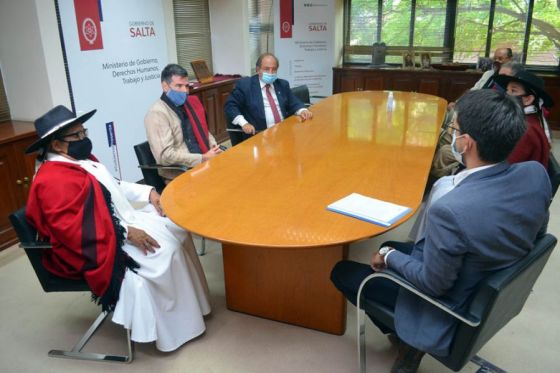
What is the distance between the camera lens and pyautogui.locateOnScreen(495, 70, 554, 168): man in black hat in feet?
7.62

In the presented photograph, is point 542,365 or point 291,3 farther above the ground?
point 291,3

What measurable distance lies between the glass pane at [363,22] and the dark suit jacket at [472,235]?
631 cm

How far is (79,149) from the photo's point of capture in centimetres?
208

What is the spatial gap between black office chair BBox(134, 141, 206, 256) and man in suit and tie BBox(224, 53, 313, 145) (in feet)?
3.11

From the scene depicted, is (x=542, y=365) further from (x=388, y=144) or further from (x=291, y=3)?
(x=291, y=3)

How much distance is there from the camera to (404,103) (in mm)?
4414

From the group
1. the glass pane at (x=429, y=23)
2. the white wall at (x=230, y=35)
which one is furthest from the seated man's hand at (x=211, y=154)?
the glass pane at (x=429, y=23)

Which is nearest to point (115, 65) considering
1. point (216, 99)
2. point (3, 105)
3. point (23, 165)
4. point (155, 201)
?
point (3, 105)

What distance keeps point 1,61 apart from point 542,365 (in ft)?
13.9

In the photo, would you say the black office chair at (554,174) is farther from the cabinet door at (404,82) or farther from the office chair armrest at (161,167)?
the cabinet door at (404,82)

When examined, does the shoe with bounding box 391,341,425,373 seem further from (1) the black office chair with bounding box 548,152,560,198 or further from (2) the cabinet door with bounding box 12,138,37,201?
(2) the cabinet door with bounding box 12,138,37,201

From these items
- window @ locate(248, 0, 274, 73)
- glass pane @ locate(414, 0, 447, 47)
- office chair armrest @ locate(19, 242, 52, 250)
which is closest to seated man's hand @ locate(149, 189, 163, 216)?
office chair armrest @ locate(19, 242, 52, 250)

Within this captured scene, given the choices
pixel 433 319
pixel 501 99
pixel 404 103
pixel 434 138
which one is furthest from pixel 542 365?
pixel 404 103

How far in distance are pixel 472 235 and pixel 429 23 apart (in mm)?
6384
